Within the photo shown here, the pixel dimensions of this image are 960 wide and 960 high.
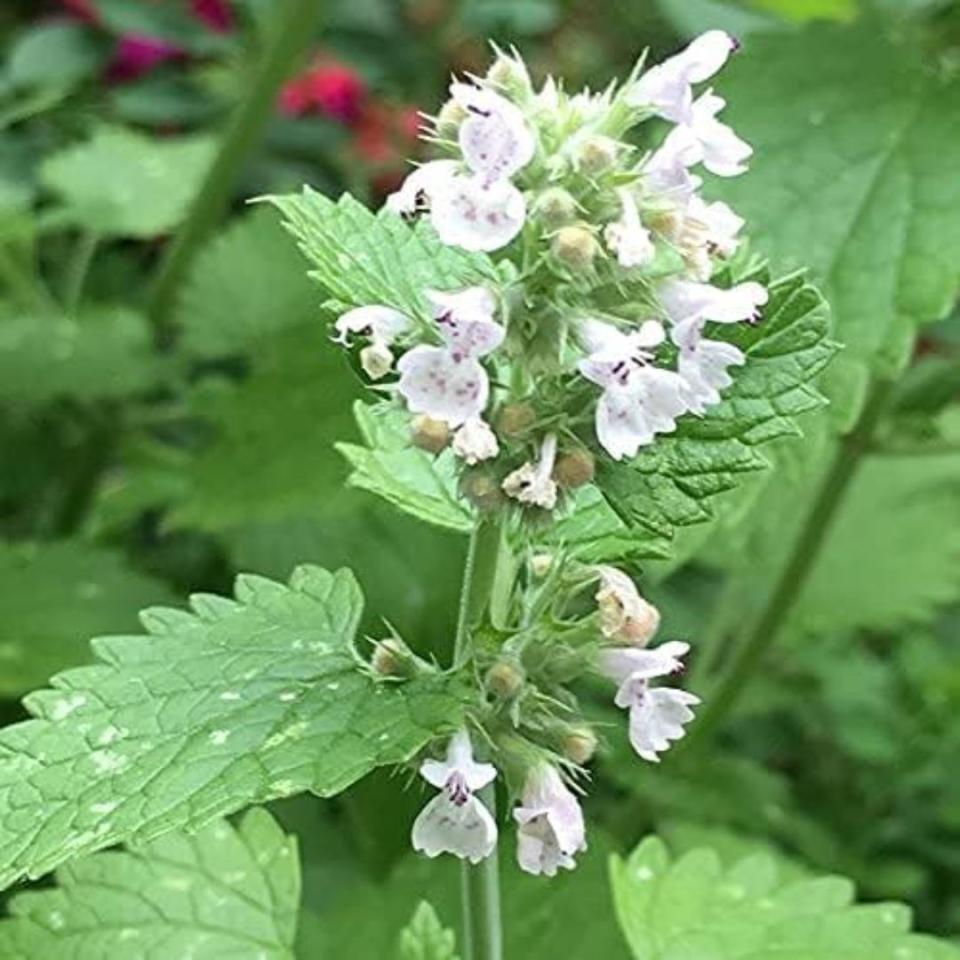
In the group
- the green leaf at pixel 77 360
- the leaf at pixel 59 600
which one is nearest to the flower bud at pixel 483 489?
the leaf at pixel 59 600

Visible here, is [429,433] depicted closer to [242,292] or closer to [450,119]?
[450,119]

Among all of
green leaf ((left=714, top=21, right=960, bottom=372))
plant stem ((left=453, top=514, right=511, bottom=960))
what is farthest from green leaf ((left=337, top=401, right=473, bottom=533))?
green leaf ((left=714, top=21, right=960, bottom=372))

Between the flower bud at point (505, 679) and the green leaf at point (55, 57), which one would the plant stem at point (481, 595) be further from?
the green leaf at point (55, 57)

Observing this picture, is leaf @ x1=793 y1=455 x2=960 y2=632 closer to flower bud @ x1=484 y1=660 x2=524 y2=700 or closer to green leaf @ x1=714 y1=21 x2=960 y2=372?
green leaf @ x1=714 y1=21 x2=960 y2=372

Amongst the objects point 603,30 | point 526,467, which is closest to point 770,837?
point 526,467

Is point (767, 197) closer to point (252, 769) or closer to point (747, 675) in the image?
point (747, 675)

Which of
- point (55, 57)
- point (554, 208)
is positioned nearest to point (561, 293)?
point (554, 208)
